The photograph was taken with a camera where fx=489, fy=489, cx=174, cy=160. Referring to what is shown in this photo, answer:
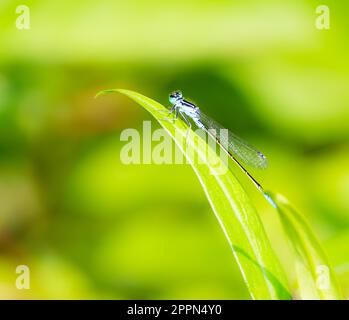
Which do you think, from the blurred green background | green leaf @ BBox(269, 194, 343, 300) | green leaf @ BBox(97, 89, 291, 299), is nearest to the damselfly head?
the blurred green background

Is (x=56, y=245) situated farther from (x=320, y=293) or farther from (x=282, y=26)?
(x=282, y=26)

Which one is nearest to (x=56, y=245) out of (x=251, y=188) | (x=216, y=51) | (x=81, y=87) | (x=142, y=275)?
(x=142, y=275)

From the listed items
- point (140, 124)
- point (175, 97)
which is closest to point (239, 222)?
point (175, 97)

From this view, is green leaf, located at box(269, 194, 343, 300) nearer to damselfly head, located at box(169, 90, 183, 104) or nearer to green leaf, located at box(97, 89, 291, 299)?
green leaf, located at box(97, 89, 291, 299)

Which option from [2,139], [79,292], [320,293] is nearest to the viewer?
[320,293]

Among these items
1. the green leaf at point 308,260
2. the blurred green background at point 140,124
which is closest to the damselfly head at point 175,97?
the blurred green background at point 140,124

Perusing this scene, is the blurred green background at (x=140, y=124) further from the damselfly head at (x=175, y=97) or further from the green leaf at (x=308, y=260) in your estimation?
→ the green leaf at (x=308, y=260)
